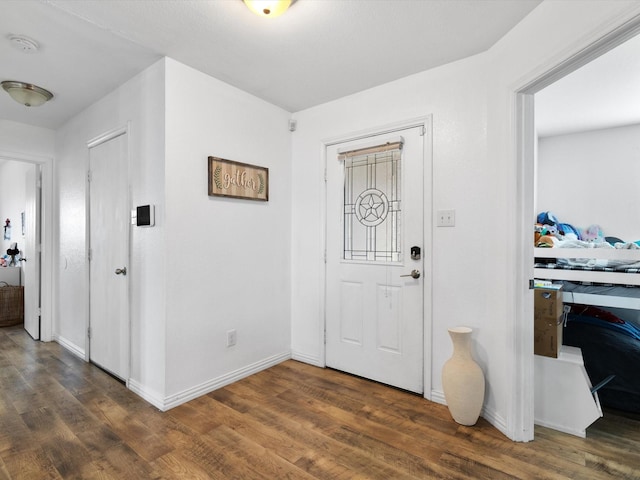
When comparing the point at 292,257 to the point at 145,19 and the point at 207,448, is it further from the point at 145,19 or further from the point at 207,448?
the point at 145,19

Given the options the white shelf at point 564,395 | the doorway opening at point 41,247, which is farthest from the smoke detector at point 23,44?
the white shelf at point 564,395

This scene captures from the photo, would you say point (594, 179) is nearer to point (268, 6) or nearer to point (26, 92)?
point (268, 6)

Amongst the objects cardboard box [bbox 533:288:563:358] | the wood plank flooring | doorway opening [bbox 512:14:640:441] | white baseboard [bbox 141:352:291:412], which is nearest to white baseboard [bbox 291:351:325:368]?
white baseboard [bbox 141:352:291:412]

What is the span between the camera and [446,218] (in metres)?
2.34

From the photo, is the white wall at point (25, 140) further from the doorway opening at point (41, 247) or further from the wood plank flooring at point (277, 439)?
the wood plank flooring at point (277, 439)

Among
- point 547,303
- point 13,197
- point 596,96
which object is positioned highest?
point 596,96

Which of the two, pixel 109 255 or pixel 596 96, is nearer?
pixel 109 255

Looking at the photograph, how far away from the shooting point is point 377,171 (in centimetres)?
271

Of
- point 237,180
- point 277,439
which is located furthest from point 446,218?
point 277,439

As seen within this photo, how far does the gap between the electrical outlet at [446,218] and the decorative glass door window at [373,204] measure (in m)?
0.32

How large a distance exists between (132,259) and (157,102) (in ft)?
3.87

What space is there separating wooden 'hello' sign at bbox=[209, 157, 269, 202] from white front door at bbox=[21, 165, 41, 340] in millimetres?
2755

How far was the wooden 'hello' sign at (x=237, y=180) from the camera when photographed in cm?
255

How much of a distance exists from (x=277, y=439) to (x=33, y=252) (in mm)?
3838
